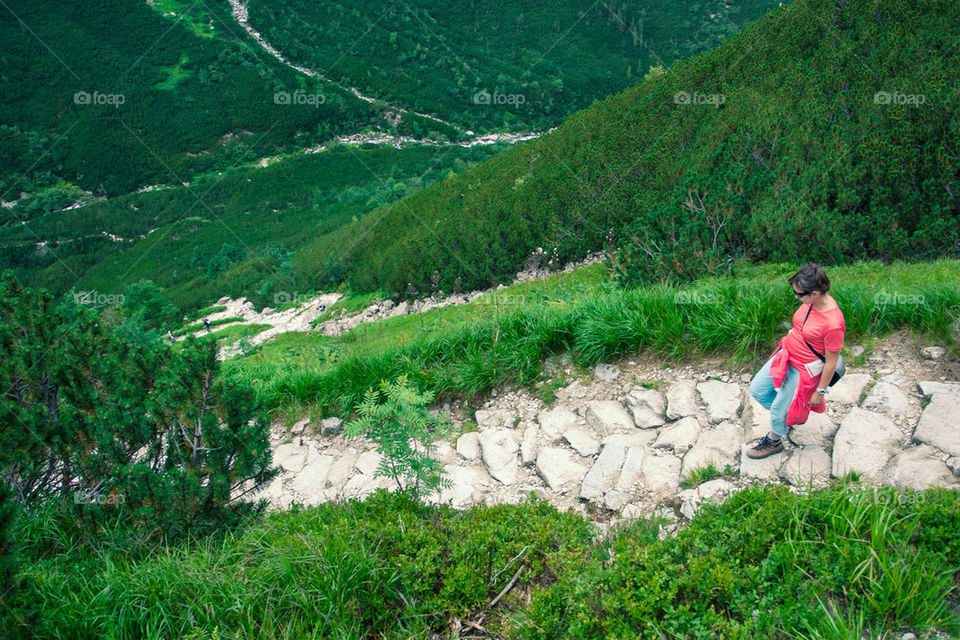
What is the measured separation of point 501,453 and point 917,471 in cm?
A: 311

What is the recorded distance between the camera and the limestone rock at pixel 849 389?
4.19 meters

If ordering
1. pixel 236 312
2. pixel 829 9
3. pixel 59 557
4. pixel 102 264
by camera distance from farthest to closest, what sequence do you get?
pixel 102 264
pixel 236 312
pixel 829 9
pixel 59 557

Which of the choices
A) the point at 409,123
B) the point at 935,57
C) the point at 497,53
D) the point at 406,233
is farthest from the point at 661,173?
the point at 497,53

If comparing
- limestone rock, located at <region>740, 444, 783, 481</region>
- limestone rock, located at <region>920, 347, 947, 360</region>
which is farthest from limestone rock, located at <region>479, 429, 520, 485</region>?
limestone rock, located at <region>920, 347, 947, 360</region>

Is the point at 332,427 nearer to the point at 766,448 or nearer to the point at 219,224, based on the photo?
the point at 766,448

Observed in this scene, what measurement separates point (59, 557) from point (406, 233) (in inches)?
798

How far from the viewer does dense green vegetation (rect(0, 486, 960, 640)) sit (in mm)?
2436

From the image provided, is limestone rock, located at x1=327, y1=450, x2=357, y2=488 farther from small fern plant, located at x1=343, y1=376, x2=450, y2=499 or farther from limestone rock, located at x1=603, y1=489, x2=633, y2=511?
limestone rock, located at x1=603, y1=489, x2=633, y2=511

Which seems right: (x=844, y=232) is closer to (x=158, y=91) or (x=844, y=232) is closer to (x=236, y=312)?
(x=236, y=312)

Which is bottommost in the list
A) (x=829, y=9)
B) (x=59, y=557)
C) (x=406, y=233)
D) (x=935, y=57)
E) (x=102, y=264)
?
(x=102, y=264)

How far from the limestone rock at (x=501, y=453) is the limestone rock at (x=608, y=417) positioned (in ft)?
2.56

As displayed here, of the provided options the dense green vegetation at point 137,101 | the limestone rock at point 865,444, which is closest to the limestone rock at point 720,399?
the limestone rock at point 865,444

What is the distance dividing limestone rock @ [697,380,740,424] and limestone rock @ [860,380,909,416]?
92 centimetres

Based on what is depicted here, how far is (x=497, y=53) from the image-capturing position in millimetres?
108750
